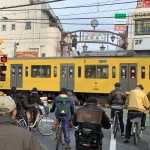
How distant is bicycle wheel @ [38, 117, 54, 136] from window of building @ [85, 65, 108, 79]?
62.8 ft

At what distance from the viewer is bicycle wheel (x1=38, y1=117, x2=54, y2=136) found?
64.7 feet

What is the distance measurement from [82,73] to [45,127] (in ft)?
68.1

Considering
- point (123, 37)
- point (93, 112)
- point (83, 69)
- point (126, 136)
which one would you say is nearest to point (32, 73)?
point (83, 69)

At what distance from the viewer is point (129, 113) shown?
55.4ft

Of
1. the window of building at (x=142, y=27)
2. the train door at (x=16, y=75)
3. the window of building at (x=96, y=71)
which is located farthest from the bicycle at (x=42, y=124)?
the window of building at (x=142, y=27)

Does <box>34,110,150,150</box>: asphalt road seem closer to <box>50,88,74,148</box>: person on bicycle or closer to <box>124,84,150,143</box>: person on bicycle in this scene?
<box>124,84,150,143</box>: person on bicycle

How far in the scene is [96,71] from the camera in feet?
132

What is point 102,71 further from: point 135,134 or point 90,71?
point 135,134

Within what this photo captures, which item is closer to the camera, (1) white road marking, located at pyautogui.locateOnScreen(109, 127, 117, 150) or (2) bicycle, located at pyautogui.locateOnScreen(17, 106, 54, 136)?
(1) white road marking, located at pyautogui.locateOnScreen(109, 127, 117, 150)

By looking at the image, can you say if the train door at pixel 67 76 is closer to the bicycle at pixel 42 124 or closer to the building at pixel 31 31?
the bicycle at pixel 42 124

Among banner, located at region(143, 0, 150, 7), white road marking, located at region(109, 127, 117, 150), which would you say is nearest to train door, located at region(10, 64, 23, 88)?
white road marking, located at region(109, 127, 117, 150)

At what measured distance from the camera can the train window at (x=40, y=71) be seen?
42656mm

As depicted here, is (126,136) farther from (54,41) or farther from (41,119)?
(54,41)

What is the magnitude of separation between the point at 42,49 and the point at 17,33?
4.49m
